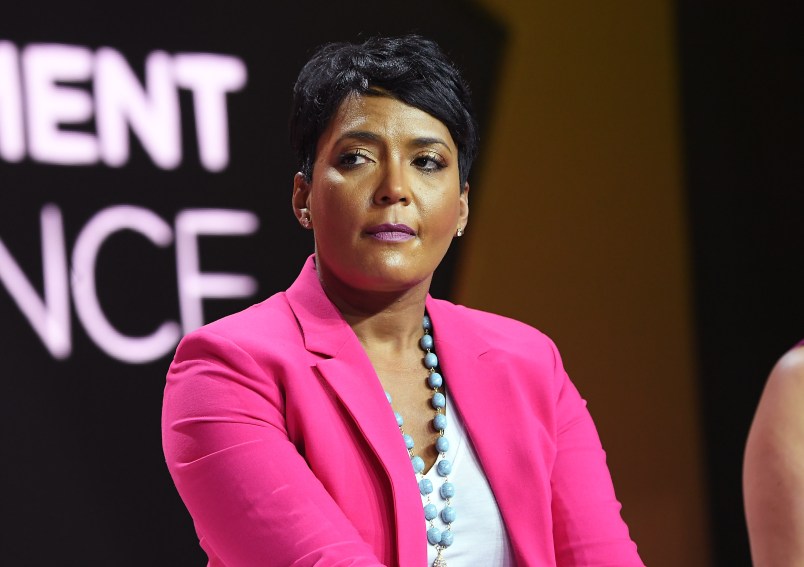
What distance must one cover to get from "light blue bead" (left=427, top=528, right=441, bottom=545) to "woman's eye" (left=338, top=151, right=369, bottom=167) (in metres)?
0.52

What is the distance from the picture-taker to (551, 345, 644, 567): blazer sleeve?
1531 mm

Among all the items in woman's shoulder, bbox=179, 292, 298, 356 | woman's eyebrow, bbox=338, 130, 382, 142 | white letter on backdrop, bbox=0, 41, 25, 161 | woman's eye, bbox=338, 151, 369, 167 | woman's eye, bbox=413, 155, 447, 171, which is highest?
white letter on backdrop, bbox=0, 41, 25, 161

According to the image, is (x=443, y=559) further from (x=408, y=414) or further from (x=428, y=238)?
(x=428, y=238)

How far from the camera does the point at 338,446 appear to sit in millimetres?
1413

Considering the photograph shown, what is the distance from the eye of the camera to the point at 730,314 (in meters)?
3.57

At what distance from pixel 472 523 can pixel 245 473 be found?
344mm

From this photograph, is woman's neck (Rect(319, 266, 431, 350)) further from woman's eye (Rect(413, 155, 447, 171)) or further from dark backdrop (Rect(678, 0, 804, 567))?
dark backdrop (Rect(678, 0, 804, 567))

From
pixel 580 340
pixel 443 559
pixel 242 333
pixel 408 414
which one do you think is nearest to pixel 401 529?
pixel 443 559

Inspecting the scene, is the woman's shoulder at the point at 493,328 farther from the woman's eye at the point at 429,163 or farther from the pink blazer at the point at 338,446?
the woman's eye at the point at 429,163

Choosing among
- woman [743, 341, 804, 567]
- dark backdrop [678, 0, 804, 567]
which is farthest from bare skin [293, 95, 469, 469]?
dark backdrop [678, 0, 804, 567]

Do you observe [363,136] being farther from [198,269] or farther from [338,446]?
[198,269]

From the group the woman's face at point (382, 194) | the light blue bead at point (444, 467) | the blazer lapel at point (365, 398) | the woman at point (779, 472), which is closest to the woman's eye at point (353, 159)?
the woman's face at point (382, 194)

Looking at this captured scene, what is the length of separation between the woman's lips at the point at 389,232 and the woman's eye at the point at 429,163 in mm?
104

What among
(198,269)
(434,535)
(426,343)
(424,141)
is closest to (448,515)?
(434,535)
